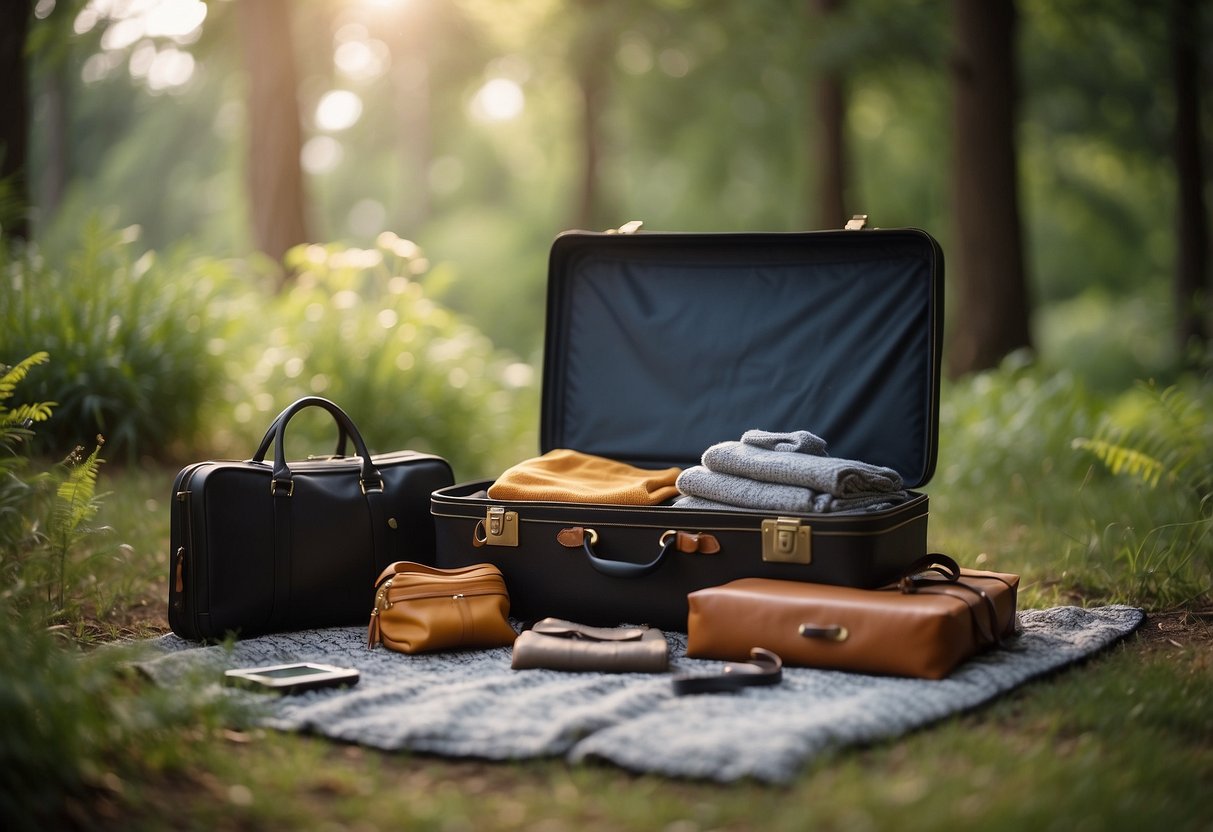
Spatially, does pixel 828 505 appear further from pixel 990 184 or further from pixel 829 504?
pixel 990 184

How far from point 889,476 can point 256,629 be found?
6.71 ft

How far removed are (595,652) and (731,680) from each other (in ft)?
1.41

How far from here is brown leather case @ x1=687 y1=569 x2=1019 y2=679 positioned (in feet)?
9.67

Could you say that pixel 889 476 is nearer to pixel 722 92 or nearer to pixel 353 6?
pixel 722 92

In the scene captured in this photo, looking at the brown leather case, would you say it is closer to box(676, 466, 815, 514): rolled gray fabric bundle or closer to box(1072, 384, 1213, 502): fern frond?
box(676, 466, 815, 514): rolled gray fabric bundle

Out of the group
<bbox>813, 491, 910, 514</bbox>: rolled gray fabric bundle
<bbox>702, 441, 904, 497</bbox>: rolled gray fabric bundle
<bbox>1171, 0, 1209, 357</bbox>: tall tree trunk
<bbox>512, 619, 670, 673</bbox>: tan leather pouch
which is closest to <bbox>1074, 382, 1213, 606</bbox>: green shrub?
<bbox>813, 491, 910, 514</bbox>: rolled gray fabric bundle

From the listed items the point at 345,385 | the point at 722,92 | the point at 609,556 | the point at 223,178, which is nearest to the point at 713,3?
the point at 722,92

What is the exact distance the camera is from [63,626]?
3.34 metres

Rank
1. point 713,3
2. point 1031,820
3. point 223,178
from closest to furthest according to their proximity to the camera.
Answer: point 1031,820 < point 713,3 < point 223,178

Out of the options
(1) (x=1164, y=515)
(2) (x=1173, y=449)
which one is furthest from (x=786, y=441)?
(2) (x=1173, y=449)

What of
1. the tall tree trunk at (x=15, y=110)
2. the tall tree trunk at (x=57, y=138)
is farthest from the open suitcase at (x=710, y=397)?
the tall tree trunk at (x=57, y=138)

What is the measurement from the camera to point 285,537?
3.56m

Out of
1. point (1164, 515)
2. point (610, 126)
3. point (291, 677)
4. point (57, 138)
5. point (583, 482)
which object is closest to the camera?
point (291, 677)

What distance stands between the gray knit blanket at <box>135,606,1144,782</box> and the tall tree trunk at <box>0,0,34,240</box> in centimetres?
348
